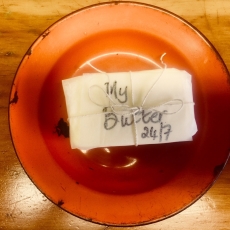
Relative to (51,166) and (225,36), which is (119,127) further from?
(225,36)

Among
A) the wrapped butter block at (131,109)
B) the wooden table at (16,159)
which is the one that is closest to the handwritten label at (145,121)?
the wrapped butter block at (131,109)

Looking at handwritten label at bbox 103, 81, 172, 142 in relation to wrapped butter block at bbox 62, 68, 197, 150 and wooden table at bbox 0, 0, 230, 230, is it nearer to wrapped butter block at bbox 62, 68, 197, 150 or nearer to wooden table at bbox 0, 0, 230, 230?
wrapped butter block at bbox 62, 68, 197, 150

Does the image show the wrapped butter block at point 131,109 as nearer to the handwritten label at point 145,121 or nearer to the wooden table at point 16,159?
the handwritten label at point 145,121

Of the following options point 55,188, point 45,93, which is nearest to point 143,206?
point 55,188

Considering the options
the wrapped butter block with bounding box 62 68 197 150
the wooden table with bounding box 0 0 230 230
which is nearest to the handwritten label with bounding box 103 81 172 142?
the wrapped butter block with bounding box 62 68 197 150

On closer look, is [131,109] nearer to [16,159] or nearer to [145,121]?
[145,121]

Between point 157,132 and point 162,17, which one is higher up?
point 162,17

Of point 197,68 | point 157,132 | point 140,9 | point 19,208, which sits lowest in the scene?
point 19,208
